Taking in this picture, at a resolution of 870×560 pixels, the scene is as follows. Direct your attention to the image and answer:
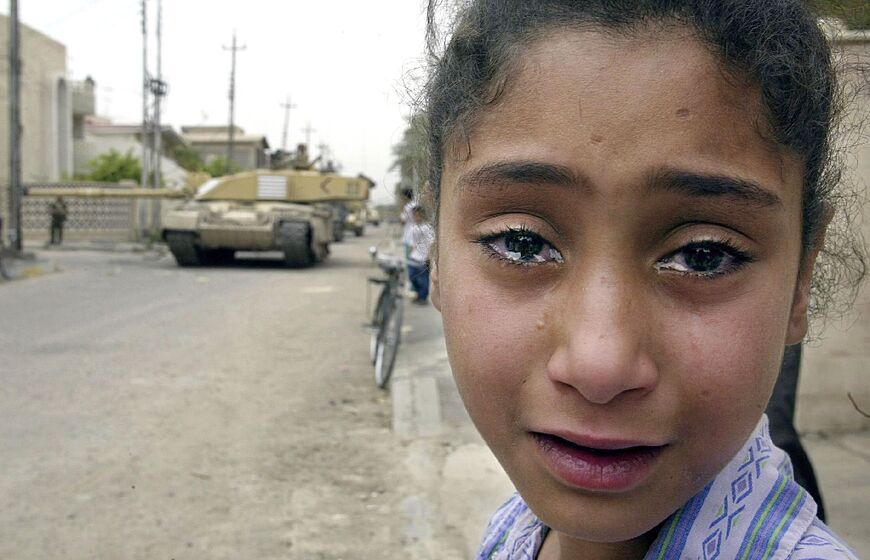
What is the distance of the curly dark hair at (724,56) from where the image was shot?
89cm

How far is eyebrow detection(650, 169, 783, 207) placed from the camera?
2.79 feet

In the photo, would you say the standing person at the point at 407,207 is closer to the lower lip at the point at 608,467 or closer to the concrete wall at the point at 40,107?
the lower lip at the point at 608,467

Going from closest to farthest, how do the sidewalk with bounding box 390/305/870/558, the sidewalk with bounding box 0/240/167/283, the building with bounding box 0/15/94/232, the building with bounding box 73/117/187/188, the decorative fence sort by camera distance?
the sidewalk with bounding box 390/305/870/558 < the sidewalk with bounding box 0/240/167/283 < the decorative fence < the building with bounding box 0/15/94/232 < the building with bounding box 73/117/187/188

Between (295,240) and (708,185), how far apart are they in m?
14.4

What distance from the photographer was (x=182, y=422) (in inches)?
186

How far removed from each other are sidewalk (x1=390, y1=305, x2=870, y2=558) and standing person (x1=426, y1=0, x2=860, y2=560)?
2.29m

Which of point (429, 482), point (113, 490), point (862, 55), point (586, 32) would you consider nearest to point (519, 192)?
point (586, 32)

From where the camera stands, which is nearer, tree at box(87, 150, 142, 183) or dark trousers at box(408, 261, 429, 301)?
dark trousers at box(408, 261, 429, 301)

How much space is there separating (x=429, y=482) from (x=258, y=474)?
31.3 inches

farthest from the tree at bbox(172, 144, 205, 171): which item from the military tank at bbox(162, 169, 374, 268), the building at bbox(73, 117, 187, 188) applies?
the military tank at bbox(162, 169, 374, 268)

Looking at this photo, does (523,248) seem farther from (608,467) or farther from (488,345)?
(608,467)

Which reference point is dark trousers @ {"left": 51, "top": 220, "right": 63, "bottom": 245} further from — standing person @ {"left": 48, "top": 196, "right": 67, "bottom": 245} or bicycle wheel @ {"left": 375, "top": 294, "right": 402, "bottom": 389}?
bicycle wheel @ {"left": 375, "top": 294, "right": 402, "bottom": 389}

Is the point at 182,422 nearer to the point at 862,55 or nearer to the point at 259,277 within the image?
the point at 862,55

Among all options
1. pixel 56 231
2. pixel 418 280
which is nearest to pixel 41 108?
pixel 56 231
